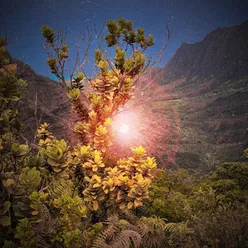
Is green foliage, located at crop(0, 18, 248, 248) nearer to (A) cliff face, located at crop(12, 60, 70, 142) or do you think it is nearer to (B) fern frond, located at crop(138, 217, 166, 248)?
(B) fern frond, located at crop(138, 217, 166, 248)

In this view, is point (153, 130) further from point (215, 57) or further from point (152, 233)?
point (215, 57)

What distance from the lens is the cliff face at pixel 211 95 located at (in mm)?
58400

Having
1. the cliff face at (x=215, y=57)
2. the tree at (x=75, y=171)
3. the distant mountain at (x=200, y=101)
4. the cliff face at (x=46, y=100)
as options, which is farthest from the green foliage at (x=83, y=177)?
the cliff face at (x=215, y=57)

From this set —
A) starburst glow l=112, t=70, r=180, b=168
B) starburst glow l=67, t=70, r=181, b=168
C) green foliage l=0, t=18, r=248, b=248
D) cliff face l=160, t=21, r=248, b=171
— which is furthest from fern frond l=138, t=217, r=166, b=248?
cliff face l=160, t=21, r=248, b=171

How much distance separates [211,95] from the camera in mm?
113500

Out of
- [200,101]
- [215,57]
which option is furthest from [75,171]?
[215,57]

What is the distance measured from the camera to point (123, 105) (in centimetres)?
328

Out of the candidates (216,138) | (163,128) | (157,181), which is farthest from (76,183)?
(216,138)

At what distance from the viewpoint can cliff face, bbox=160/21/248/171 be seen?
5840 cm

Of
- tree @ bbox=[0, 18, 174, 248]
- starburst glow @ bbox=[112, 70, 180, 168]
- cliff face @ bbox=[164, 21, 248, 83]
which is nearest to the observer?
tree @ bbox=[0, 18, 174, 248]

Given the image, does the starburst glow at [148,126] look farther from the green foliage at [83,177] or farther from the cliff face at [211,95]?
the cliff face at [211,95]

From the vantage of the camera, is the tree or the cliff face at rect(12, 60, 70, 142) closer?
the tree

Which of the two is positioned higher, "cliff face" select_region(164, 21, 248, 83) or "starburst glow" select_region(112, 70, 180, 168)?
"cliff face" select_region(164, 21, 248, 83)

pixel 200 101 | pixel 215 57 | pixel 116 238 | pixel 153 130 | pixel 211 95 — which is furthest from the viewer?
pixel 215 57
